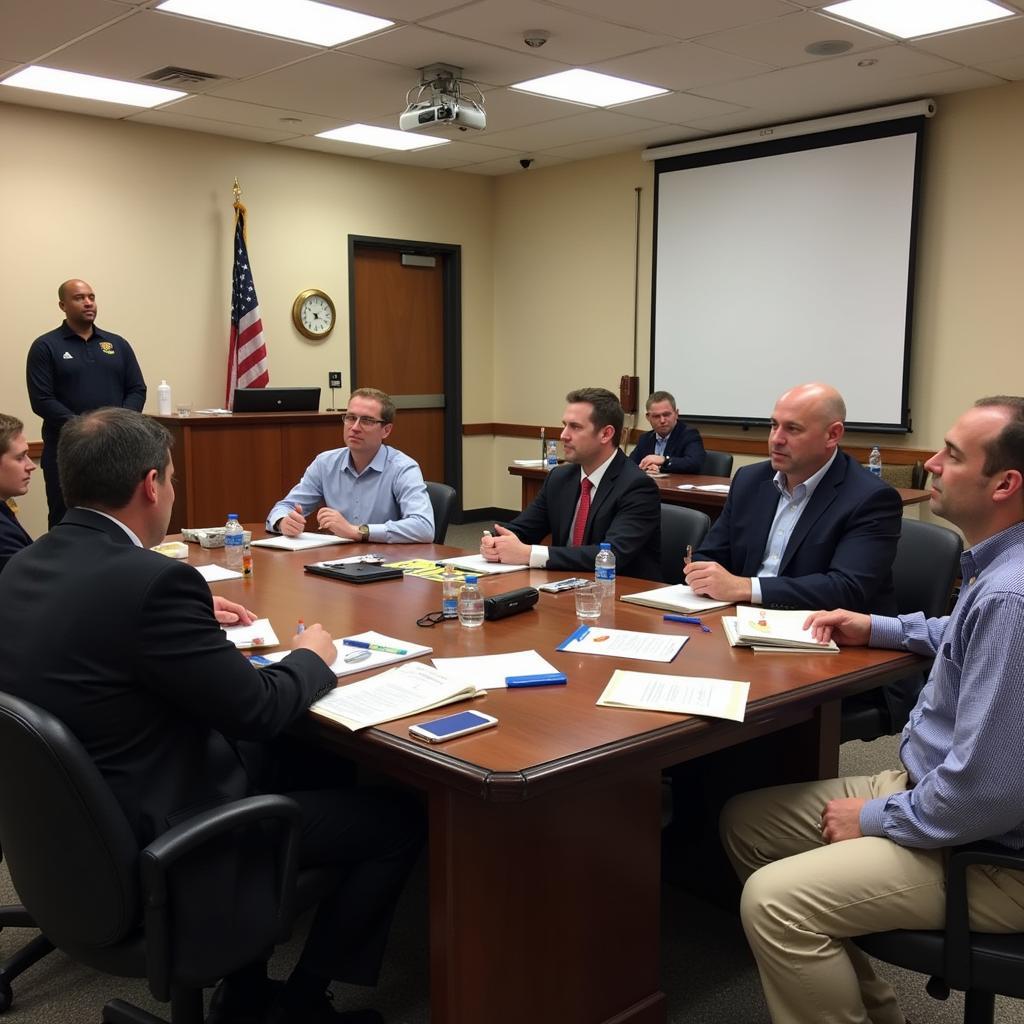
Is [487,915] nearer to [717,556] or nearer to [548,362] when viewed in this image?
[717,556]

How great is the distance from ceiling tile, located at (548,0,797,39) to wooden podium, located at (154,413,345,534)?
10.1 ft

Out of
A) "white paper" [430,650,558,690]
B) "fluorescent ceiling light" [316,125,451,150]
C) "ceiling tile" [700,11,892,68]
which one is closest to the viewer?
"white paper" [430,650,558,690]

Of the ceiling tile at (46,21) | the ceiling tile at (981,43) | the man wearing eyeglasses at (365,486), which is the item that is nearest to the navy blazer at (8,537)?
the man wearing eyeglasses at (365,486)

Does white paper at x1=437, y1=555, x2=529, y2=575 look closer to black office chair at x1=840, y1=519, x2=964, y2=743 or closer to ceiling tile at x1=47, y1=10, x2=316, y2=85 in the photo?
black office chair at x1=840, y1=519, x2=964, y2=743

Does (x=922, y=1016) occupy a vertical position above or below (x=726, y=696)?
below

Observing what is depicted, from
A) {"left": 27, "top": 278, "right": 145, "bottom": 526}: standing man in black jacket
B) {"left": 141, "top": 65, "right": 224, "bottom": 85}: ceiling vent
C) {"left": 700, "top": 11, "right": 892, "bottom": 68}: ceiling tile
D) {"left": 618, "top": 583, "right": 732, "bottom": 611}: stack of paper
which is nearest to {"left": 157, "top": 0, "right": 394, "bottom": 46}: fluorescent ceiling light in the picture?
{"left": 141, "top": 65, "right": 224, "bottom": 85}: ceiling vent

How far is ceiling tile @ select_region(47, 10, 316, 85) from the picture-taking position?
476 cm

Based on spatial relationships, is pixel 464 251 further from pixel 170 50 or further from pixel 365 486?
pixel 365 486

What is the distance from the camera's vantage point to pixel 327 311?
25.6 feet

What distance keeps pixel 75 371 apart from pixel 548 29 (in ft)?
10.7

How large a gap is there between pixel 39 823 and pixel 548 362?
7.24 metres

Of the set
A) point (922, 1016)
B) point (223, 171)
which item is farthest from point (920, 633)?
point (223, 171)

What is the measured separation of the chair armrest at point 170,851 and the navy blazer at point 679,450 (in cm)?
489

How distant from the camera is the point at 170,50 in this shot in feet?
16.7
